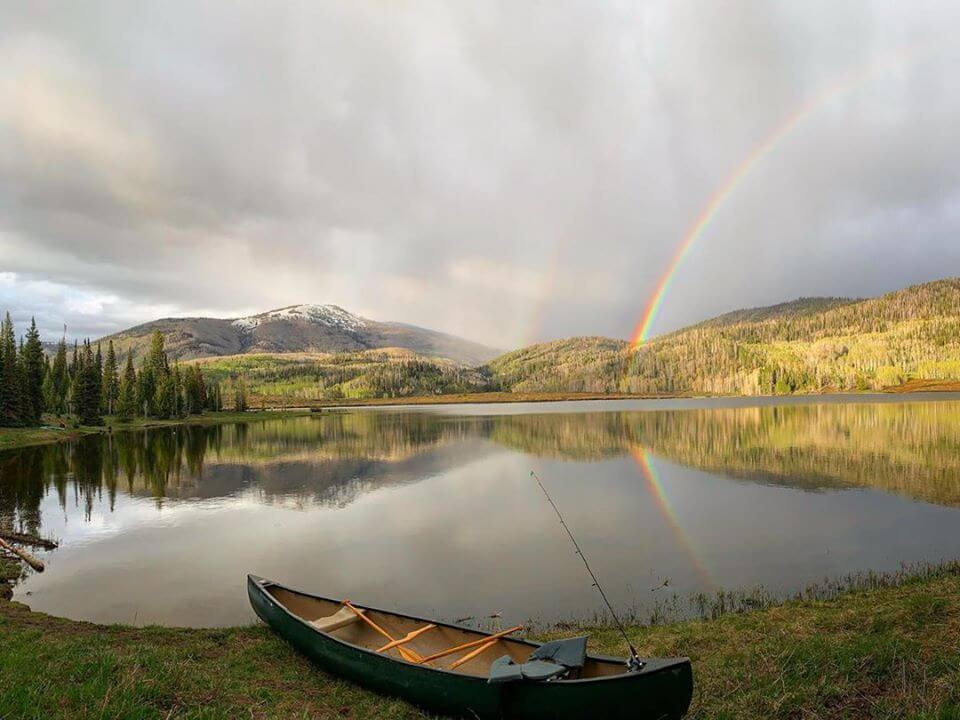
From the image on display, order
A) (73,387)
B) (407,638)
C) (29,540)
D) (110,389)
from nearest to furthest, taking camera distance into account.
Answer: (407,638)
(29,540)
(73,387)
(110,389)

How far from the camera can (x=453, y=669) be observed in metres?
10.3

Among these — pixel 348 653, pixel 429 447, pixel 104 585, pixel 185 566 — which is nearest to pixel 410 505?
pixel 185 566

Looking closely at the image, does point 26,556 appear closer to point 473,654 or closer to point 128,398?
point 473,654

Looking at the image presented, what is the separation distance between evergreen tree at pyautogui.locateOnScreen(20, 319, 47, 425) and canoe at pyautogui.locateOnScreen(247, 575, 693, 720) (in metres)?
84.3

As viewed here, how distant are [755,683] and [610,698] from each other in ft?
11.4

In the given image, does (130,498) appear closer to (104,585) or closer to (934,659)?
(104,585)

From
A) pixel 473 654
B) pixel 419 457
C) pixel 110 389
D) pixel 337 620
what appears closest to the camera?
pixel 473 654

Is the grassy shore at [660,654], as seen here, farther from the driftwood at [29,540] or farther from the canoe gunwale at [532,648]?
the driftwood at [29,540]

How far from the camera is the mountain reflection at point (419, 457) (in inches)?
1463

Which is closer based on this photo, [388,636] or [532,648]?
[532,648]

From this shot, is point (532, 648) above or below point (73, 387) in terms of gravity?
below

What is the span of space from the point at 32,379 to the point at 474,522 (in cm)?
8507

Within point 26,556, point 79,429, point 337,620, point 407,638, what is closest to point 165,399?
point 79,429

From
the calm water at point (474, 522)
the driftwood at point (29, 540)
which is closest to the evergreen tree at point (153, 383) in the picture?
the calm water at point (474, 522)
